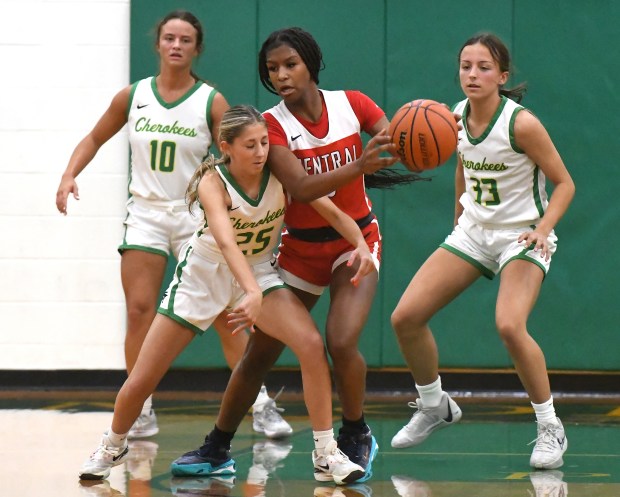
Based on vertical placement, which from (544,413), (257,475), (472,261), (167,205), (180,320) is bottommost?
(257,475)

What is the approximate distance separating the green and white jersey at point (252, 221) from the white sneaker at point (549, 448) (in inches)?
56.0

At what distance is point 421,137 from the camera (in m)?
4.38

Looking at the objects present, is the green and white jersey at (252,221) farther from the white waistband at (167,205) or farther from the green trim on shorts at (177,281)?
the white waistband at (167,205)

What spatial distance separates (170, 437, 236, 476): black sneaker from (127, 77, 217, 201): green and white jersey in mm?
1452

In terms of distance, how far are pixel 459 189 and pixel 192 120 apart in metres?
1.36

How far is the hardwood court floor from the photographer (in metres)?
4.45

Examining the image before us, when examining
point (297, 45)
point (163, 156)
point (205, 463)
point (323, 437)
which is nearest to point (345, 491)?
point (323, 437)

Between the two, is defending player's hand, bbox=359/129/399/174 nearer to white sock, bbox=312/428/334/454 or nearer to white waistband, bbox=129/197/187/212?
white sock, bbox=312/428/334/454

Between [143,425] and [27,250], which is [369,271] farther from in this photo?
[27,250]

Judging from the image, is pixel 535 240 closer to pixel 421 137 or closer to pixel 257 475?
pixel 421 137

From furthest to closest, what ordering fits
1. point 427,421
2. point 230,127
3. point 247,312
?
point 427,421 → point 230,127 → point 247,312

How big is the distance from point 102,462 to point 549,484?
5.84 feet

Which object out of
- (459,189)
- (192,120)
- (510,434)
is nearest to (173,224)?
→ (192,120)

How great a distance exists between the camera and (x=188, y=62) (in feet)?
18.7
